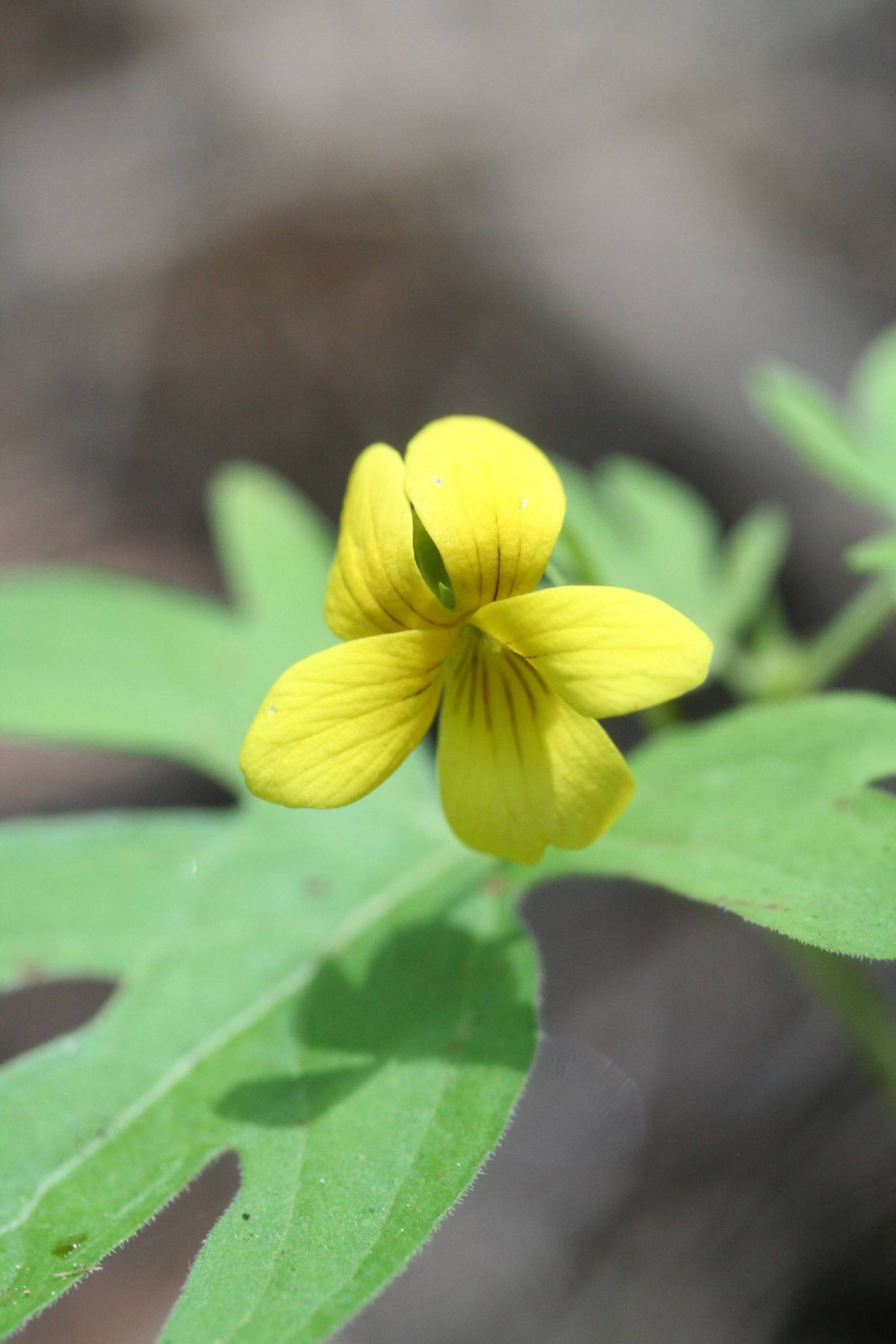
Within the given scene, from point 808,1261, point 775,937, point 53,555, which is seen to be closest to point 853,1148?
point 808,1261

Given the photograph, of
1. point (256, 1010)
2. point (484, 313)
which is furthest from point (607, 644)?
point (484, 313)

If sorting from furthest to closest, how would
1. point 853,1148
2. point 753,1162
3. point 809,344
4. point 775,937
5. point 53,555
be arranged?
point 53,555
point 809,344
point 753,1162
point 853,1148
point 775,937

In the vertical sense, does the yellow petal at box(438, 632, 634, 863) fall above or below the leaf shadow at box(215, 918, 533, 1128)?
above

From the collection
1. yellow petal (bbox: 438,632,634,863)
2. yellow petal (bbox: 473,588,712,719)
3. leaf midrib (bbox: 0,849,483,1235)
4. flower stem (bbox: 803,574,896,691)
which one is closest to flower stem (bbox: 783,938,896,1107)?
flower stem (bbox: 803,574,896,691)

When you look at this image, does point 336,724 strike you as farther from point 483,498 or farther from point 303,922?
point 303,922

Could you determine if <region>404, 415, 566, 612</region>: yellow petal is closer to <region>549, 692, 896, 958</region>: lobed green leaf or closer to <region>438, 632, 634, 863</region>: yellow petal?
<region>438, 632, 634, 863</region>: yellow petal

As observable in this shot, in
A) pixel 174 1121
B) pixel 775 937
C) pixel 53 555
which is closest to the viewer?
pixel 174 1121

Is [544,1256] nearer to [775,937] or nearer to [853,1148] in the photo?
[853,1148]
